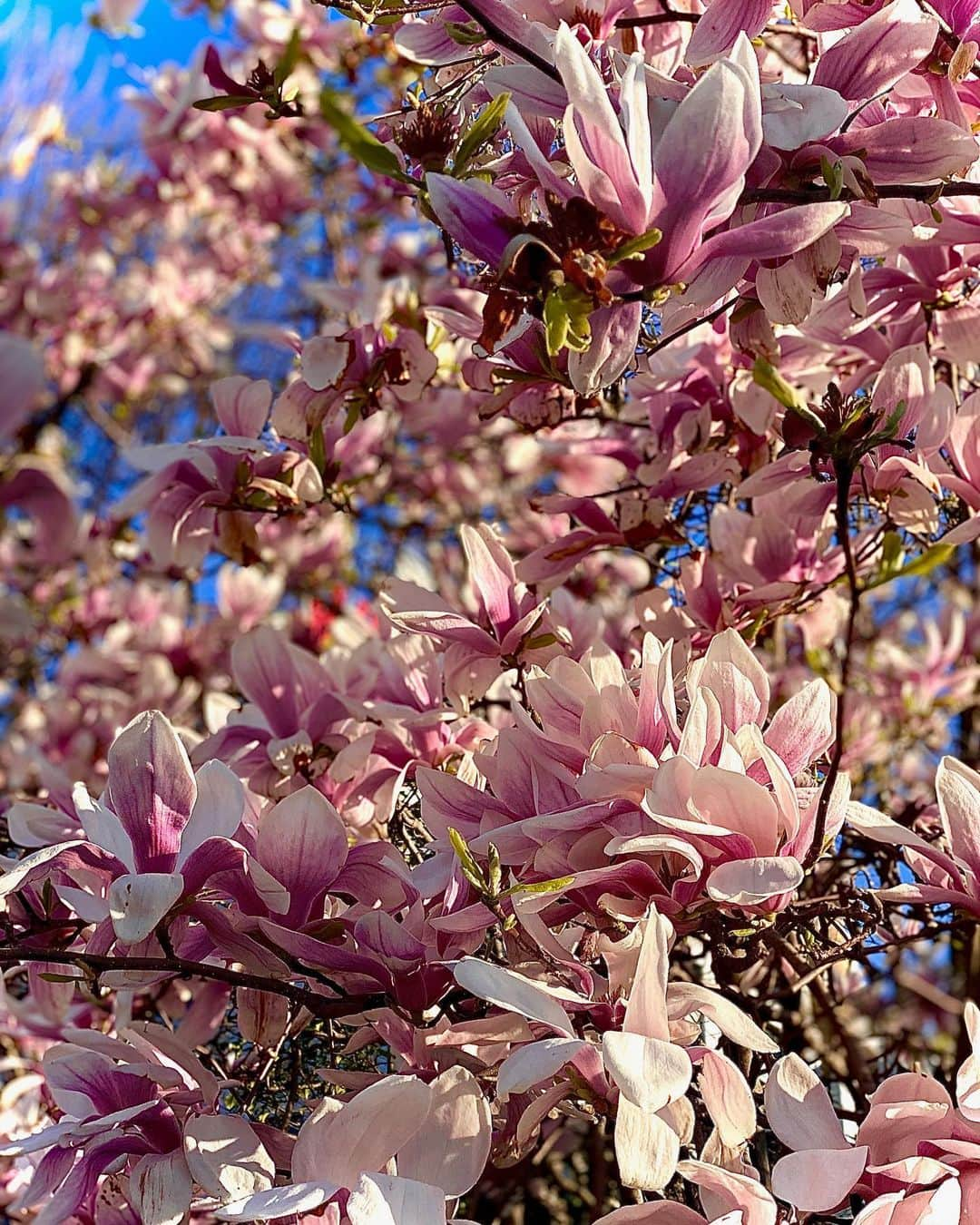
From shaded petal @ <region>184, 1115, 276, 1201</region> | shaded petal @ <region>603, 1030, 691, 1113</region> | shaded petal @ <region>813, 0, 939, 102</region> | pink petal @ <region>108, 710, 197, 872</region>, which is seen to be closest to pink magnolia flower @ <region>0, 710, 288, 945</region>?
pink petal @ <region>108, 710, 197, 872</region>

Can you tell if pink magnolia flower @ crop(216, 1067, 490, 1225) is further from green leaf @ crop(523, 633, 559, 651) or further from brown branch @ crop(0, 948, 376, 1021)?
green leaf @ crop(523, 633, 559, 651)

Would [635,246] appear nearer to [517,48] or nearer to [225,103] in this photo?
[517,48]

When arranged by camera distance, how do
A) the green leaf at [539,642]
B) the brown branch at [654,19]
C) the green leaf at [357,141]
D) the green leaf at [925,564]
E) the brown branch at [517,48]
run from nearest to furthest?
the green leaf at [357,141], the green leaf at [925,564], the brown branch at [517,48], the brown branch at [654,19], the green leaf at [539,642]

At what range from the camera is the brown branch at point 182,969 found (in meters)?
0.60

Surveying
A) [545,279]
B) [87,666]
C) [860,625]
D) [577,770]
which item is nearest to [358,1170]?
[577,770]

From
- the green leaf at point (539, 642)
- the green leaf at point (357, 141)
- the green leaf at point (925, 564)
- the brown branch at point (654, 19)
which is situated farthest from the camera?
the green leaf at point (539, 642)

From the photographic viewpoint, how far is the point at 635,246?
531 mm

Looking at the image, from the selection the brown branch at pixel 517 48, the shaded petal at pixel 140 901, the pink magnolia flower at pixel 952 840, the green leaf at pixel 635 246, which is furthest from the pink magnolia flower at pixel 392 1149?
the brown branch at pixel 517 48

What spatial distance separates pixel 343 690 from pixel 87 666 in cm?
101

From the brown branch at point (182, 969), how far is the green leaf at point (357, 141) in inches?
15.8

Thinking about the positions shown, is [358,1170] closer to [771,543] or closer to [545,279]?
[545,279]

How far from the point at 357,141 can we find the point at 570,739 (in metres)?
0.35

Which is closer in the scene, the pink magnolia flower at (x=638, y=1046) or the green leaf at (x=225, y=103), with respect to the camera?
the pink magnolia flower at (x=638, y=1046)

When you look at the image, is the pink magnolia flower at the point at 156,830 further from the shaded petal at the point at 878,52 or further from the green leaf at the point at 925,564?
the shaded petal at the point at 878,52
